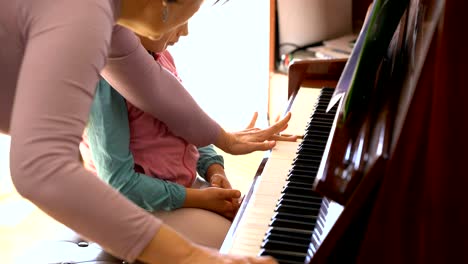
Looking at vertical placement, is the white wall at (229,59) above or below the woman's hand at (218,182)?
below

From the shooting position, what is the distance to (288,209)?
39.1 inches

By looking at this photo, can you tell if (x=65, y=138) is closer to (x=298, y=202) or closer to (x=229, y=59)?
(x=298, y=202)

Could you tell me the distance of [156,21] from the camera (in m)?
0.91

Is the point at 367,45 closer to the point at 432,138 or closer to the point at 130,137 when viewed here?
the point at 432,138

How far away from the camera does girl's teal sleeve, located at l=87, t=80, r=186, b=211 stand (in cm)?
132

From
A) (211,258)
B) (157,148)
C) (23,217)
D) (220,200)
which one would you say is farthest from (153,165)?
(23,217)

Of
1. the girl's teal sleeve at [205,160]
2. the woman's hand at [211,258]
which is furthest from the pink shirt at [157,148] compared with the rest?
the woman's hand at [211,258]

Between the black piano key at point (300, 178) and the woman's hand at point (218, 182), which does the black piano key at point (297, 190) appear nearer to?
the black piano key at point (300, 178)

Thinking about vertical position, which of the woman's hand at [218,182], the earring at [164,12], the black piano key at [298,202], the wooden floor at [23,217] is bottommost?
the wooden floor at [23,217]

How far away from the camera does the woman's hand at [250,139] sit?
1.36 metres

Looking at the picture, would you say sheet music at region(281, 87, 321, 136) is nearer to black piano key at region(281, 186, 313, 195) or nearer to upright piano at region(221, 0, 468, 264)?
black piano key at region(281, 186, 313, 195)

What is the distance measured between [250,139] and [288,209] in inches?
16.3

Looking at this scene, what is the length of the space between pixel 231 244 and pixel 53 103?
1.43 ft

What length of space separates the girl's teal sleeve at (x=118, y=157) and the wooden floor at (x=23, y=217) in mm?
737
